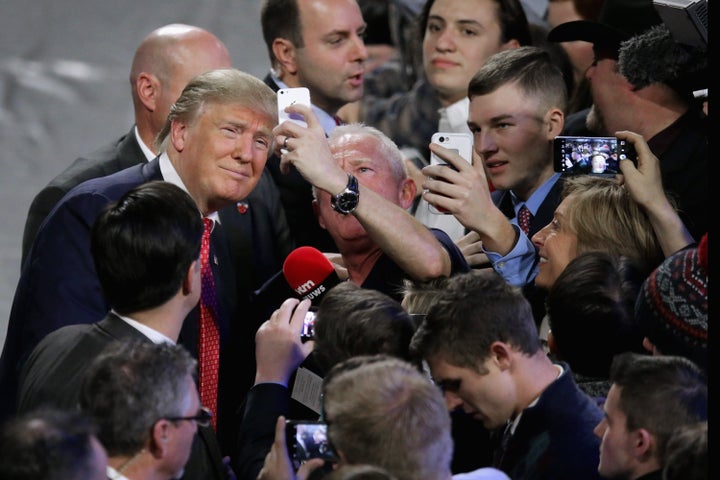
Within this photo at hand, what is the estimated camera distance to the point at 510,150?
376cm

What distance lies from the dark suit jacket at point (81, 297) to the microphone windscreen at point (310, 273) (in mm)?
221

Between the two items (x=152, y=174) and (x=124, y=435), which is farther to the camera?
(x=152, y=174)

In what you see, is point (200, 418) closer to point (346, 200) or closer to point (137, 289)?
point (137, 289)

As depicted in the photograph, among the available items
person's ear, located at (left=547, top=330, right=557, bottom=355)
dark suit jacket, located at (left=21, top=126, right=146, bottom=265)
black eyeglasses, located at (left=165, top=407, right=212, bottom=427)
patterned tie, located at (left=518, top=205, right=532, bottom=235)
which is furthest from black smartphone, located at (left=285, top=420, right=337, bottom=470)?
dark suit jacket, located at (left=21, top=126, right=146, bottom=265)

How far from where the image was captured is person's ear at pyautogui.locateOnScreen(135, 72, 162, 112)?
4.36 meters

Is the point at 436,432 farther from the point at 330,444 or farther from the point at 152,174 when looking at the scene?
the point at 152,174

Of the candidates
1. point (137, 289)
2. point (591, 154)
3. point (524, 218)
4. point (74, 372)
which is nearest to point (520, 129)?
point (524, 218)

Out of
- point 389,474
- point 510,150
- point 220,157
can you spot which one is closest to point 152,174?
point 220,157

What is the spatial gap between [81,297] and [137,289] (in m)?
0.53

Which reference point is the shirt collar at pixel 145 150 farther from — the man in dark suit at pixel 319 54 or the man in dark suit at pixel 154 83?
the man in dark suit at pixel 319 54

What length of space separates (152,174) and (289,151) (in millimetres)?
383

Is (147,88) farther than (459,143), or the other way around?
(147,88)

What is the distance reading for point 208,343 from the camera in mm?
3312

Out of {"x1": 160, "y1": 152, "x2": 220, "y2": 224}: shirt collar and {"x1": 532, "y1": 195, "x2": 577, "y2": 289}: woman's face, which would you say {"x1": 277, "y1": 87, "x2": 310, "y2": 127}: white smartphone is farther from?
{"x1": 532, "y1": 195, "x2": 577, "y2": 289}: woman's face
